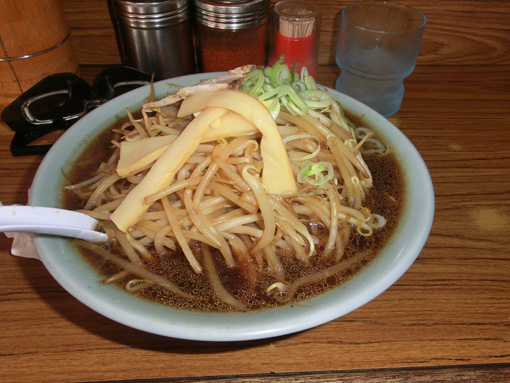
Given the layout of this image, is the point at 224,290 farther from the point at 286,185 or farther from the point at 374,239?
the point at 374,239

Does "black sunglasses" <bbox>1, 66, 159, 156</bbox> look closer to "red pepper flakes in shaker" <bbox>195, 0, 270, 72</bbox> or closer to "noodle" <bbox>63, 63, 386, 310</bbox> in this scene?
"red pepper flakes in shaker" <bbox>195, 0, 270, 72</bbox>

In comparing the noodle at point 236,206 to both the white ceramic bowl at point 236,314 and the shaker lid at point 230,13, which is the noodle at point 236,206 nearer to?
the white ceramic bowl at point 236,314

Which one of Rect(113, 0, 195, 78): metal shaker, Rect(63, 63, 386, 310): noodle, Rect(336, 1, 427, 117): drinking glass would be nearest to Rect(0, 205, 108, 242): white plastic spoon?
Rect(63, 63, 386, 310): noodle

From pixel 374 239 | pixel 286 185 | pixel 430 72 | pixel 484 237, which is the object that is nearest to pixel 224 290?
pixel 286 185

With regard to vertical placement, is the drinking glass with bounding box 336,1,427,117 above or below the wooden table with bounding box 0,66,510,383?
above

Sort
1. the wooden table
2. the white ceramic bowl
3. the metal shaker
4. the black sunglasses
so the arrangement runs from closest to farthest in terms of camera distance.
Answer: the white ceramic bowl
the wooden table
the black sunglasses
the metal shaker

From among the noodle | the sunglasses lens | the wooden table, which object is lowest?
the wooden table
